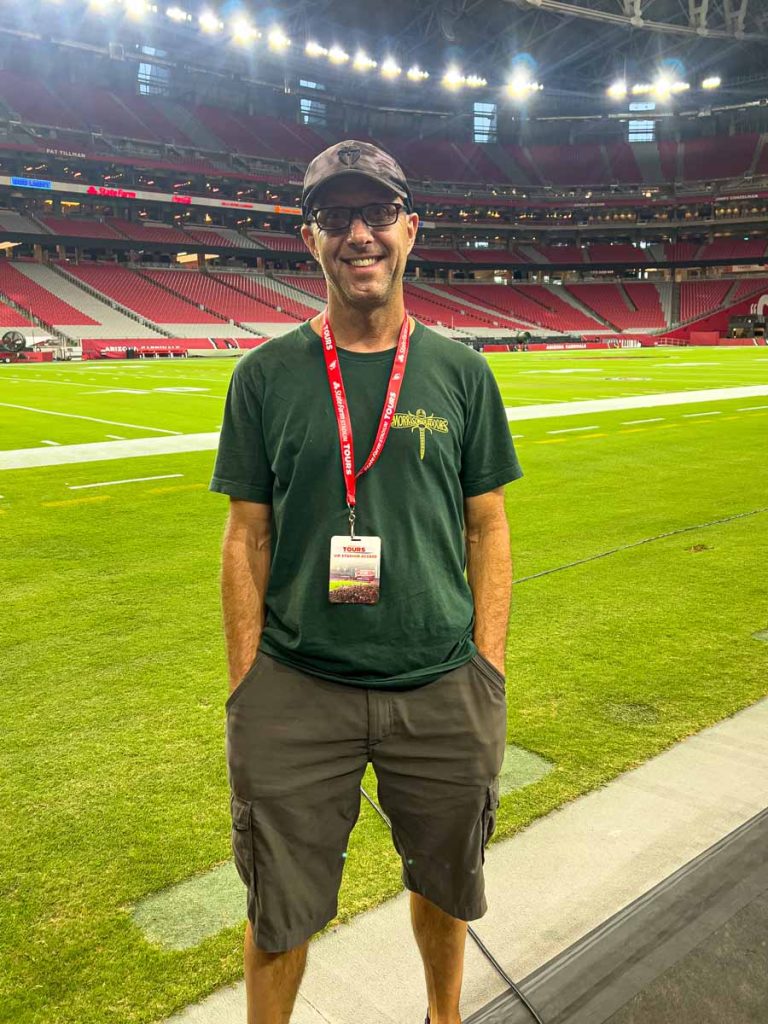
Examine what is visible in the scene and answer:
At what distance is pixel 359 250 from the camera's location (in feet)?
6.71

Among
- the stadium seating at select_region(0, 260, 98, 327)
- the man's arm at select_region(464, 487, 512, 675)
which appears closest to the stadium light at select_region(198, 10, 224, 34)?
the stadium seating at select_region(0, 260, 98, 327)

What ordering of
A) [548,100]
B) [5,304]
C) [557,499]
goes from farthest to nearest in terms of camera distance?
1. [548,100]
2. [5,304]
3. [557,499]

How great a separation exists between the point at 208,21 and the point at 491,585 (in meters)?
63.9

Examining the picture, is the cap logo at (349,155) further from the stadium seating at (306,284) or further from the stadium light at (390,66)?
the stadium light at (390,66)

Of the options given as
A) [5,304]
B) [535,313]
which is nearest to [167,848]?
[5,304]

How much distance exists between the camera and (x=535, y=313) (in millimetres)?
69188

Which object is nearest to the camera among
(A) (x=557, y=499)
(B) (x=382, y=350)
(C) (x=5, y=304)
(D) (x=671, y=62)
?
(B) (x=382, y=350)

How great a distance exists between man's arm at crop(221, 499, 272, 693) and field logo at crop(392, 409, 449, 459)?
423mm

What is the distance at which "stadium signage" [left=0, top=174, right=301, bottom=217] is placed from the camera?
52.8 m

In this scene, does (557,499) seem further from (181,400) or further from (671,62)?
(671,62)

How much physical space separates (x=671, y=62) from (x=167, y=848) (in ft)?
255

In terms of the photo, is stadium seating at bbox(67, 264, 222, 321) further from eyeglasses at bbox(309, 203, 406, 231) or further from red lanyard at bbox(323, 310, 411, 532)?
red lanyard at bbox(323, 310, 411, 532)

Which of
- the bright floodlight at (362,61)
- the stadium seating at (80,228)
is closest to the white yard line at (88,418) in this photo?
the stadium seating at (80,228)

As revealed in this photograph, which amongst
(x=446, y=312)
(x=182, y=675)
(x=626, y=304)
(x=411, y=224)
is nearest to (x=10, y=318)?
(x=446, y=312)
